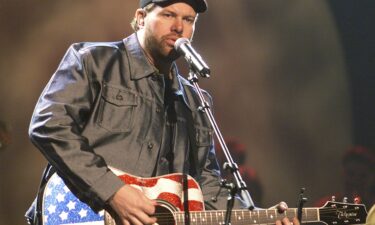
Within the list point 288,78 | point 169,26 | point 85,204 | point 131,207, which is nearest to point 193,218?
point 131,207

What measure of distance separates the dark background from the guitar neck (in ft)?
5.71

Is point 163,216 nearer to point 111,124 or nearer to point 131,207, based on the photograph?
point 131,207

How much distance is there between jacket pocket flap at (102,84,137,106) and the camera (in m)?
3.18

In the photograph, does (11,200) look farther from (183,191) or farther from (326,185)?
(326,185)

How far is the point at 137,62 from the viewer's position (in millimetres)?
3412

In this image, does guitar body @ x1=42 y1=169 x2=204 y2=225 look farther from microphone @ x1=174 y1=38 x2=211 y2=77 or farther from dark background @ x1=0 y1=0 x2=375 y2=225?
dark background @ x1=0 y1=0 x2=375 y2=225

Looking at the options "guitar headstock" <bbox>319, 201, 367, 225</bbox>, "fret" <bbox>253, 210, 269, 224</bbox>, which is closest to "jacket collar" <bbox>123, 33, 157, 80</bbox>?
"fret" <bbox>253, 210, 269, 224</bbox>

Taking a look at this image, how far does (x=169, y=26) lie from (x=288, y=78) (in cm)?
226

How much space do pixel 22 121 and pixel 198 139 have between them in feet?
4.77

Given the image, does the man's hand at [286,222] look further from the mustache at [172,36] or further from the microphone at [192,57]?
the mustache at [172,36]

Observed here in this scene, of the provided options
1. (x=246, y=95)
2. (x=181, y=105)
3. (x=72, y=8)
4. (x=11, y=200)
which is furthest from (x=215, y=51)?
(x=11, y=200)

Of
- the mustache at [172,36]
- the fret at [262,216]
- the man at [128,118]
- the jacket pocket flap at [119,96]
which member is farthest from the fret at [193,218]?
the mustache at [172,36]

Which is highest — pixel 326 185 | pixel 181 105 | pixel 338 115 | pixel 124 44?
pixel 124 44

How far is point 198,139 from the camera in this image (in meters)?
3.63
